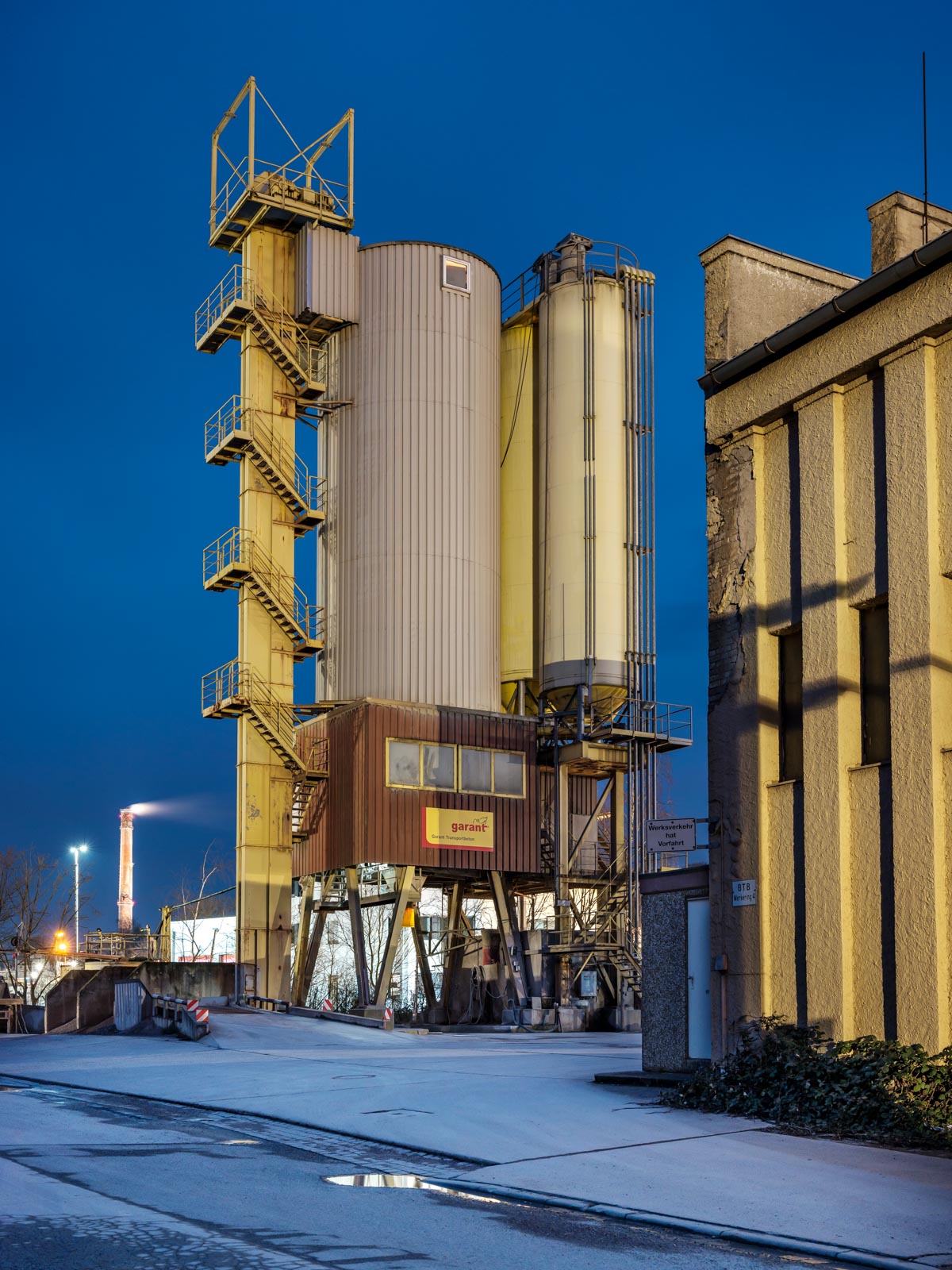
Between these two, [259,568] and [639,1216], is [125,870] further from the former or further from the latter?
[639,1216]

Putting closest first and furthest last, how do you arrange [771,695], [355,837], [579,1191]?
[579,1191]
[771,695]
[355,837]

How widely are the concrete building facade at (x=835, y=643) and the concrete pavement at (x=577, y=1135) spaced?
6.55ft

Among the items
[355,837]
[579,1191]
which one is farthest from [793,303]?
[355,837]

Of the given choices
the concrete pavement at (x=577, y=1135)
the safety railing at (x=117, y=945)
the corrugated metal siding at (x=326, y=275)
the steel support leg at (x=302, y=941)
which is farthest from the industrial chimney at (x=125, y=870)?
the concrete pavement at (x=577, y=1135)

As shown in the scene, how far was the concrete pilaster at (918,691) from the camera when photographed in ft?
43.7

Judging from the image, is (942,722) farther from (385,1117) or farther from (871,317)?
Answer: (385,1117)

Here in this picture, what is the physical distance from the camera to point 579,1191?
10.4 meters

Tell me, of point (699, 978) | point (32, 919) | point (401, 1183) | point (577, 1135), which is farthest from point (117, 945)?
point (401, 1183)

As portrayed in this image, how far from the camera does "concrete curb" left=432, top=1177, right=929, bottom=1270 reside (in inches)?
324

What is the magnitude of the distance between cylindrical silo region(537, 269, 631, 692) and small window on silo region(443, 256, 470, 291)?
9.92 feet

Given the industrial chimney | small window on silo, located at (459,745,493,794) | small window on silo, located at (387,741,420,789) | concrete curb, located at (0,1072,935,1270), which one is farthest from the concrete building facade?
the industrial chimney

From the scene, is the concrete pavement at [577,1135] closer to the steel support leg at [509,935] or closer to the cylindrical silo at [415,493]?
the steel support leg at [509,935]

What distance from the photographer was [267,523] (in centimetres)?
4316

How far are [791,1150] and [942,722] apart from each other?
423 centimetres
